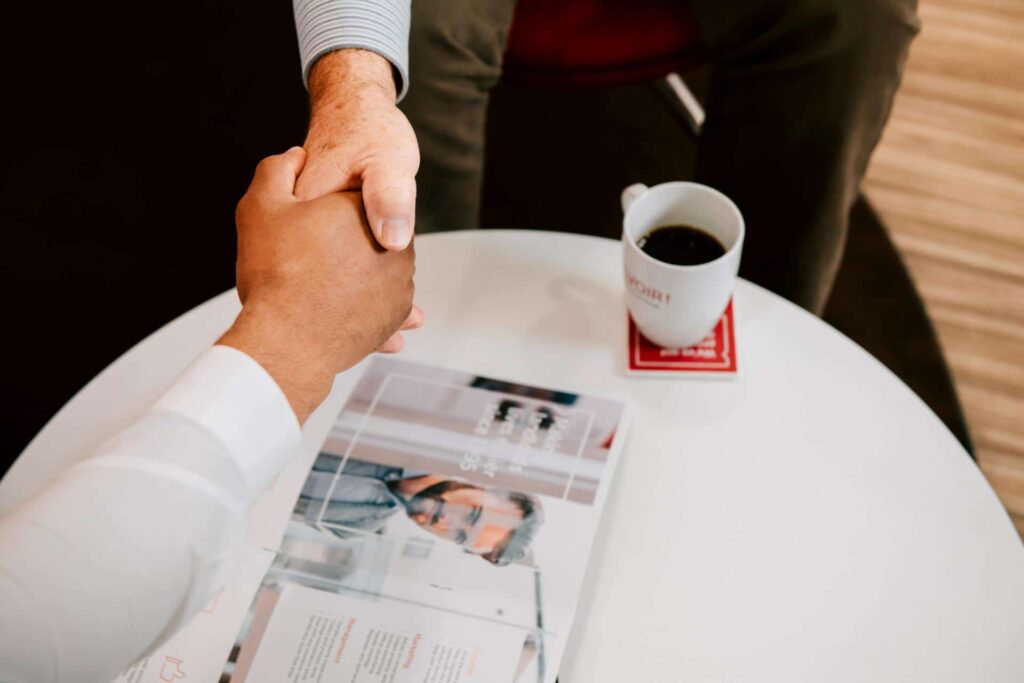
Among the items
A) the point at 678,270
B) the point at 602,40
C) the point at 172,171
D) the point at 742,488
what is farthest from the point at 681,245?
the point at 172,171

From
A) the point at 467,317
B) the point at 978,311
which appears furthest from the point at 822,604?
the point at 978,311

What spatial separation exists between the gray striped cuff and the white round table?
7.8 inches

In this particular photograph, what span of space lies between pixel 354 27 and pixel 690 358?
425 millimetres

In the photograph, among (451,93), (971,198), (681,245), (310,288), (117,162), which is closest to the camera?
(310,288)

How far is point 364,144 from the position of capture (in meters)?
0.81

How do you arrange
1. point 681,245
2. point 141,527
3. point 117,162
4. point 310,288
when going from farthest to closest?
point 117,162 < point 681,245 < point 310,288 < point 141,527

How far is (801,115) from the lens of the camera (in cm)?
116

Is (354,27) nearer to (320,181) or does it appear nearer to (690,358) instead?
(320,181)

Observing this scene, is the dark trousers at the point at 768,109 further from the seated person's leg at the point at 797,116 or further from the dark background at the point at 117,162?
the dark background at the point at 117,162

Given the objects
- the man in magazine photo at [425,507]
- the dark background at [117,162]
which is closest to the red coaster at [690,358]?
the man in magazine photo at [425,507]

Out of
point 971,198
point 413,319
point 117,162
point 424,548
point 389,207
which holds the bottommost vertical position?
point 117,162

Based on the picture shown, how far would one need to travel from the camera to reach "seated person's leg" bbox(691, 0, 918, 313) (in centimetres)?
111

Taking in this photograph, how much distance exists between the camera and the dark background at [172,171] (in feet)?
5.05

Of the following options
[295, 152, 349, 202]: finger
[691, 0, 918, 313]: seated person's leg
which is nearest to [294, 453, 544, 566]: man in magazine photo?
[295, 152, 349, 202]: finger
